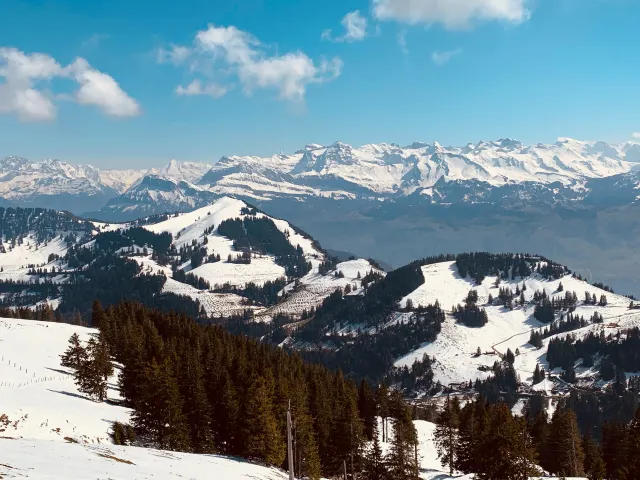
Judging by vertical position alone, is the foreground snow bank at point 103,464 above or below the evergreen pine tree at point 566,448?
above

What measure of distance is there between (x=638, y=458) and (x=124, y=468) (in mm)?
57108

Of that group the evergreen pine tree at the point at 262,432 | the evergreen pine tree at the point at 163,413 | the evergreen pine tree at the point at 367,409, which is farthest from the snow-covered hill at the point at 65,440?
the evergreen pine tree at the point at 367,409

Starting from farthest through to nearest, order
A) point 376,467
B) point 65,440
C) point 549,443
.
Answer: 1. point 549,443
2. point 376,467
3. point 65,440

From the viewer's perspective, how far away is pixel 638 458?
6075 centimetres

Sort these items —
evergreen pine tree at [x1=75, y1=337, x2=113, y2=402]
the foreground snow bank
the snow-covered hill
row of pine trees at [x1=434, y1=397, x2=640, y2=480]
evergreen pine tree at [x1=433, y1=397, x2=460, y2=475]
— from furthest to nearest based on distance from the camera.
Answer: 1. evergreen pine tree at [x1=433, y1=397, x2=460, y2=475]
2. evergreen pine tree at [x1=75, y1=337, x2=113, y2=402]
3. row of pine trees at [x1=434, y1=397, x2=640, y2=480]
4. the snow-covered hill
5. the foreground snow bank

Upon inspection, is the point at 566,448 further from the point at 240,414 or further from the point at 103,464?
the point at 103,464

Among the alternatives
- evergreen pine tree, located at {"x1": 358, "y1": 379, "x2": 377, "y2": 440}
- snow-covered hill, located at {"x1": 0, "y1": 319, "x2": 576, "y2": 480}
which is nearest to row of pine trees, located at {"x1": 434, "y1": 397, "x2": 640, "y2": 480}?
snow-covered hill, located at {"x1": 0, "y1": 319, "x2": 576, "y2": 480}

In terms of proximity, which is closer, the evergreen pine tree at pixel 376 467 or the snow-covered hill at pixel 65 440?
the snow-covered hill at pixel 65 440

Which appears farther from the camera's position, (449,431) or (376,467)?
(449,431)

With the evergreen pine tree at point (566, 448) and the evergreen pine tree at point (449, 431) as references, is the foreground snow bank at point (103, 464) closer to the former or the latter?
the evergreen pine tree at point (449, 431)

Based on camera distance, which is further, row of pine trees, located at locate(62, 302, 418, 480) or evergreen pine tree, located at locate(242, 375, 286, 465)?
row of pine trees, located at locate(62, 302, 418, 480)

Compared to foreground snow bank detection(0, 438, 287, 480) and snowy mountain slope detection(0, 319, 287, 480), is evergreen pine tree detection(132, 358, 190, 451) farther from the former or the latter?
foreground snow bank detection(0, 438, 287, 480)

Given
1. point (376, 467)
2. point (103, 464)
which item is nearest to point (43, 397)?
point (103, 464)

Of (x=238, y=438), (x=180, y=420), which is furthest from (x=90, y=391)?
(x=238, y=438)
